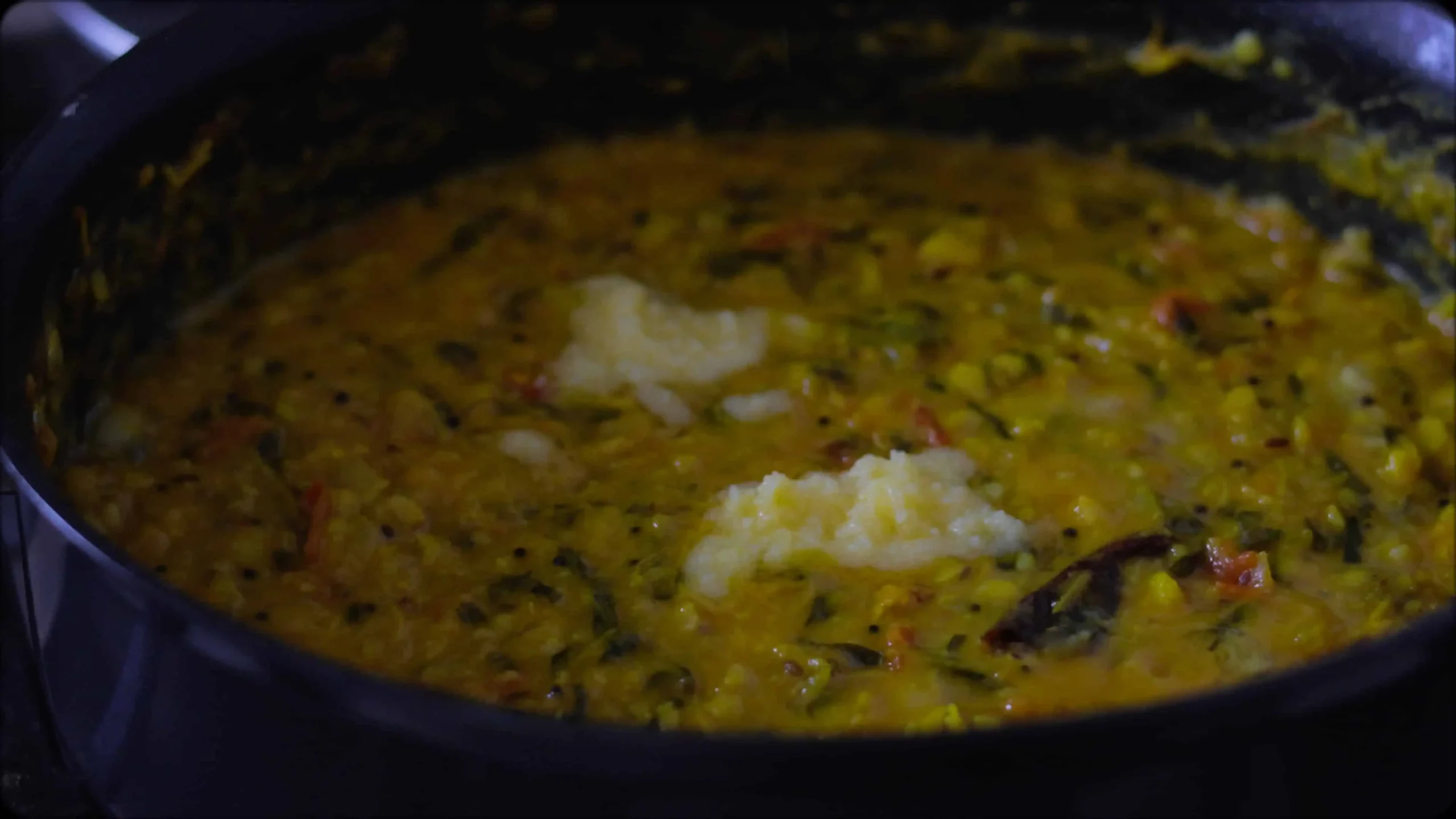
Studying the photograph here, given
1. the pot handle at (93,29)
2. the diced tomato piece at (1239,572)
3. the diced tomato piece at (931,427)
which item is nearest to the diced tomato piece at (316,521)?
the pot handle at (93,29)

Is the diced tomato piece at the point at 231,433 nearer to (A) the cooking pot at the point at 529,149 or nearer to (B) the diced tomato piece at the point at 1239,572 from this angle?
(A) the cooking pot at the point at 529,149

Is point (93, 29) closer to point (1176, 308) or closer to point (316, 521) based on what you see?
point (316, 521)

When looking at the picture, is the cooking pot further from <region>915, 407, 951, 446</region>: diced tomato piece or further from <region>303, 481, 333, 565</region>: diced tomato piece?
<region>915, 407, 951, 446</region>: diced tomato piece

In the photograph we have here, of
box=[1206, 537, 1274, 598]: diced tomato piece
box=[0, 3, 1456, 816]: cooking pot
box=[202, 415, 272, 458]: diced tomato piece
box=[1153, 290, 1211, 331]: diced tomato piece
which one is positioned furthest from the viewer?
box=[1153, 290, 1211, 331]: diced tomato piece

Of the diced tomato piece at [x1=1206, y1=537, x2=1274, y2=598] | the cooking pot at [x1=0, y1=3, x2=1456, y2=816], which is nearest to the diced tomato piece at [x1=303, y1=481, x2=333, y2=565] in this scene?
the cooking pot at [x1=0, y1=3, x2=1456, y2=816]

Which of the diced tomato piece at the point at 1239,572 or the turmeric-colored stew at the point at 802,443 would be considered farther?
the diced tomato piece at the point at 1239,572

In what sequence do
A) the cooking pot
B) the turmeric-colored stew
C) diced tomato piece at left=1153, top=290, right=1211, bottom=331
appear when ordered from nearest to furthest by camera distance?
the cooking pot → the turmeric-colored stew → diced tomato piece at left=1153, top=290, right=1211, bottom=331

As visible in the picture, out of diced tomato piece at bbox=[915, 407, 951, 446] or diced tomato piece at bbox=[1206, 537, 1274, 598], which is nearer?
diced tomato piece at bbox=[1206, 537, 1274, 598]
